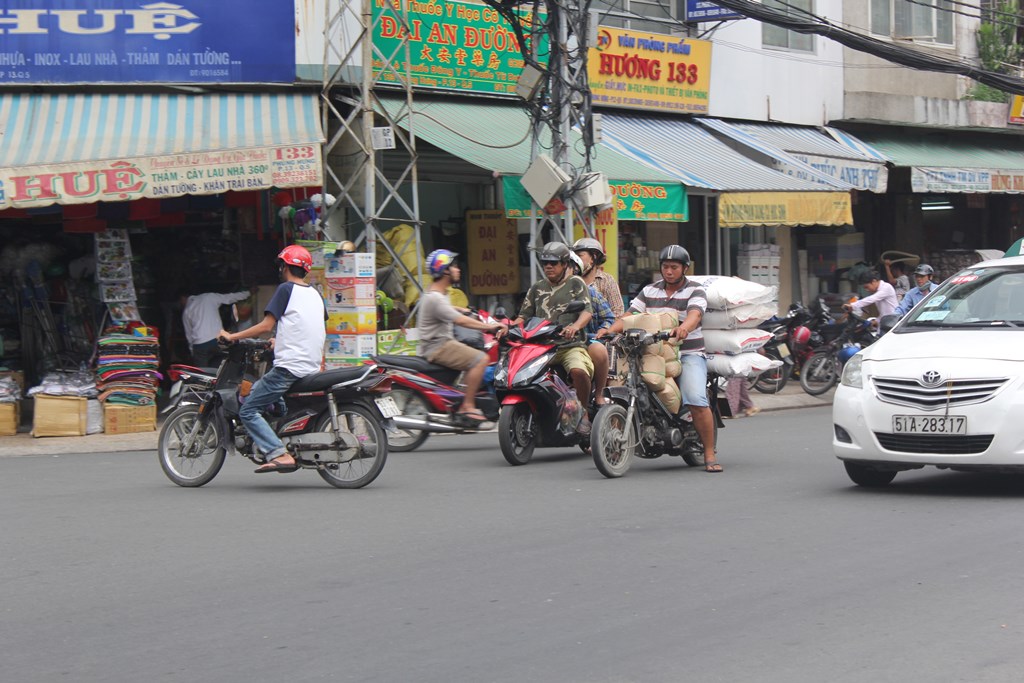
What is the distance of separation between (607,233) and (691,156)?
8.28 feet

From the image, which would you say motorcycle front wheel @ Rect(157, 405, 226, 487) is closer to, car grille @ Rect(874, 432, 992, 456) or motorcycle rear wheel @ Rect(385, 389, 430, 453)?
motorcycle rear wheel @ Rect(385, 389, 430, 453)

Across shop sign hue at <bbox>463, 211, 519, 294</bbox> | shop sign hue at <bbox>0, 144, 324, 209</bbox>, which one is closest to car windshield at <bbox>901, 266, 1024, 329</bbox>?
shop sign hue at <bbox>0, 144, 324, 209</bbox>

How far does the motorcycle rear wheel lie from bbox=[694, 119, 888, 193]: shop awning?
10.2 m

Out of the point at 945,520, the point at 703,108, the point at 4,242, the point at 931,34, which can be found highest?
the point at 931,34

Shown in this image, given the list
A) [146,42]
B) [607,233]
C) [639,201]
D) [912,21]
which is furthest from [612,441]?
[912,21]

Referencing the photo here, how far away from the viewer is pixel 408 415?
38.6 feet

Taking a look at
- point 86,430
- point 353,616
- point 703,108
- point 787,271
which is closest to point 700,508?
point 353,616

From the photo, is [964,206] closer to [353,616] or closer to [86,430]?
[86,430]

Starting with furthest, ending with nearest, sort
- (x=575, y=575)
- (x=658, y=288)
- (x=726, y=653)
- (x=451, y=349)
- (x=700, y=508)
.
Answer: (x=451, y=349) < (x=658, y=288) < (x=700, y=508) < (x=575, y=575) < (x=726, y=653)

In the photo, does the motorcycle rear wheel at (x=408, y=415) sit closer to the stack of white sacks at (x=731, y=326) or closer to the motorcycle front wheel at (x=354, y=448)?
the motorcycle front wheel at (x=354, y=448)

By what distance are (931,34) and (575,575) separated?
2084cm

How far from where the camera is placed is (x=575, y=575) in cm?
646

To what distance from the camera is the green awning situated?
22.5 m

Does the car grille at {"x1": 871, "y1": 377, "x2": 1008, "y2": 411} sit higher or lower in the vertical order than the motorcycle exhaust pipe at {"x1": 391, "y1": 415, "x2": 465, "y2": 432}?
higher
